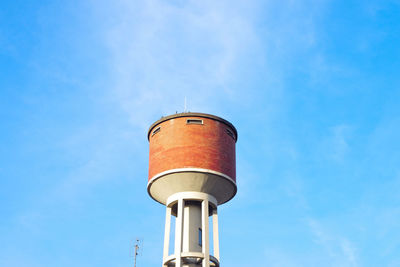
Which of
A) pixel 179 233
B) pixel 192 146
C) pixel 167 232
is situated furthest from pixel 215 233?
pixel 192 146

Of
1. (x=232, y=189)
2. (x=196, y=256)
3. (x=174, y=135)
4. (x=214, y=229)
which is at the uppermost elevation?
(x=174, y=135)

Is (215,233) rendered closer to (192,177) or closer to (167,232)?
(167,232)

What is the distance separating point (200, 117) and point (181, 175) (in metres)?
3.83

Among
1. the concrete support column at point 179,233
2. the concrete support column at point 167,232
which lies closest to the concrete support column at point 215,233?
the concrete support column at point 179,233

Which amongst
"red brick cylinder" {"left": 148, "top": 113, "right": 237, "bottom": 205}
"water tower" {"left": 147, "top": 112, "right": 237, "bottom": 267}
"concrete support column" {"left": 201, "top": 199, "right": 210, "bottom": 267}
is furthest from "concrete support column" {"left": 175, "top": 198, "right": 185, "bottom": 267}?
"red brick cylinder" {"left": 148, "top": 113, "right": 237, "bottom": 205}

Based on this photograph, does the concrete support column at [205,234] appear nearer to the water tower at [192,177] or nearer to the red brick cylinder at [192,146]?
the water tower at [192,177]

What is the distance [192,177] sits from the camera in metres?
30.7

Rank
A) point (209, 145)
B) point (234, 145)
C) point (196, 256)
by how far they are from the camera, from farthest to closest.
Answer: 1. point (234, 145)
2. point (209, 145)
3. point (196, 256)

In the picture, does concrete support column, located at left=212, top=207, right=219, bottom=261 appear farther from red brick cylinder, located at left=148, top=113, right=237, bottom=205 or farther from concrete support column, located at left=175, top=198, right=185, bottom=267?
red brick cylinder, located at left=148, top=113, right=237, bottom=205

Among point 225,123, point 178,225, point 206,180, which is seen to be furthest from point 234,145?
point 178,225

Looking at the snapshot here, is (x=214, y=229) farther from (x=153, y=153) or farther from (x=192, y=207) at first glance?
(x=153, y=153)

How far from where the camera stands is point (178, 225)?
30719 mm

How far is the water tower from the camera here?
30578 mm

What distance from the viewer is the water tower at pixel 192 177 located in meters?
30.6
